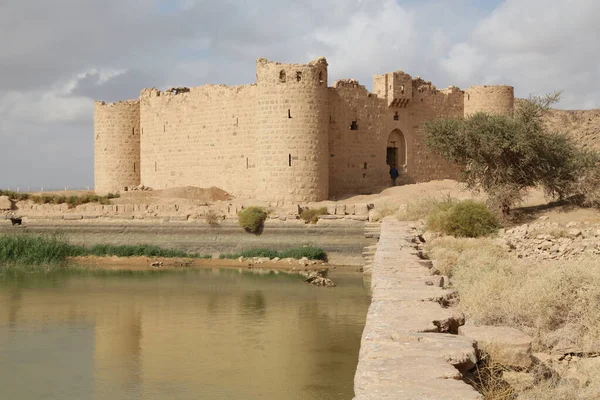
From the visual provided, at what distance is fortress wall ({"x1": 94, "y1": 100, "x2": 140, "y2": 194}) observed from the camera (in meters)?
32.3

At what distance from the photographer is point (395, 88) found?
27625mm

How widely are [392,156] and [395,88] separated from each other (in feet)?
8.65

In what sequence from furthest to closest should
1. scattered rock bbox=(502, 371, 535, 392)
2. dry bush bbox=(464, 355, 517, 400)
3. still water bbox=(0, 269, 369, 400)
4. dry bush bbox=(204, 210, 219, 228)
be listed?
dry bush bbox=(204, 210, 219, 228)
still water bbox=(0, 269, 369, 400)
scattered rock bbox=(502, 371, 535, 392)
dry bush bbox=(464, 355, 517, 400)

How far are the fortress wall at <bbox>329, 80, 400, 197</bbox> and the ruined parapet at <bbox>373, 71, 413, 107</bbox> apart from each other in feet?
1.12

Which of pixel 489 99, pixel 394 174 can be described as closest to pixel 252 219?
pixel 394 174

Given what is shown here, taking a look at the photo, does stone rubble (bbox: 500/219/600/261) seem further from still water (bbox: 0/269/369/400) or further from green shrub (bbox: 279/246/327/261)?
green shrub (bbox: 279/246/327/261)

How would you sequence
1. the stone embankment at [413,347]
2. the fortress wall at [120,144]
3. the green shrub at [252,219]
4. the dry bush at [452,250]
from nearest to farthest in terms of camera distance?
the stone embankment at [413,347], the dry bush at [452,250], the green shrub at [252,219], the fortress wall at [120,144]

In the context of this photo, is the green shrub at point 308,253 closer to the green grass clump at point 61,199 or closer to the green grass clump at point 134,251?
the green grass clump at point 134,251

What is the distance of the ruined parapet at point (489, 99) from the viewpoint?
29500 millimetres

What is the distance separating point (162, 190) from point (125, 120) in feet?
18.2

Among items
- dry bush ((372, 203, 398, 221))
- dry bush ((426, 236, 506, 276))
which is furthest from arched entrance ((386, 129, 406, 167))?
dry bush ((426, 236, 506, 276))

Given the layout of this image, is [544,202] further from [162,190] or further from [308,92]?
[162,190]

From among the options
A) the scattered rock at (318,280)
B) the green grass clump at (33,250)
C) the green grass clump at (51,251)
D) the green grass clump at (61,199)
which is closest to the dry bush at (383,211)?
the scattered rock at (318,280)

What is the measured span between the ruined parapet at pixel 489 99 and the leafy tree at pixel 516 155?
410 inches
